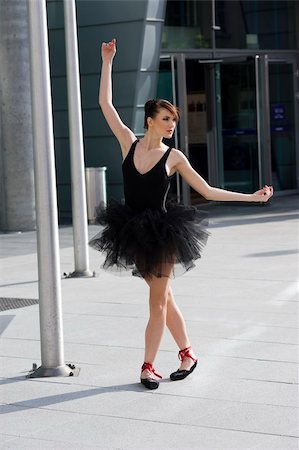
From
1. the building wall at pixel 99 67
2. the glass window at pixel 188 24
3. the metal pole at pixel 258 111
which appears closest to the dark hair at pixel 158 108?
the building wall at pixel 99 67

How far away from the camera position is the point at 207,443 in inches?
224

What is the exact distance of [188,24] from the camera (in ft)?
69.9

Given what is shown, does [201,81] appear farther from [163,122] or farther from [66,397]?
[66,397]

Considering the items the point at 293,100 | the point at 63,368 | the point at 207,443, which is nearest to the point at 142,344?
the point at 63,368

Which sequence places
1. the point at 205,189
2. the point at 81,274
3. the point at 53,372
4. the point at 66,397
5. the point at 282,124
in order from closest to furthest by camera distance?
the point at 66,397 → the point at 205,189 → the point at 53,372 → the point at 81,274 → the point at 282,124

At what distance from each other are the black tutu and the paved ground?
833mm

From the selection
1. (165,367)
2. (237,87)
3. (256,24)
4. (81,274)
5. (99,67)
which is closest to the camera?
(165,367)

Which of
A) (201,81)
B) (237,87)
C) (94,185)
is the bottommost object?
(94,185)

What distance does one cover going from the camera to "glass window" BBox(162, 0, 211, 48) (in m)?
20.9

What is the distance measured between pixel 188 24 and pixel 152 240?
49.1 ft

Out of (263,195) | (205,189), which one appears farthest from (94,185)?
(263,195)

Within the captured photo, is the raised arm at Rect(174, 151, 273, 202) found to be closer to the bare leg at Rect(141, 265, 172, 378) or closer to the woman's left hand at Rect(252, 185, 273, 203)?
the woman's left hand at Rect(252, 185, 273, 203)

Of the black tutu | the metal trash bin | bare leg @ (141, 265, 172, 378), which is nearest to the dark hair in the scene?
the black tutu

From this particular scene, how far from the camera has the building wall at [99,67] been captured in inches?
752
